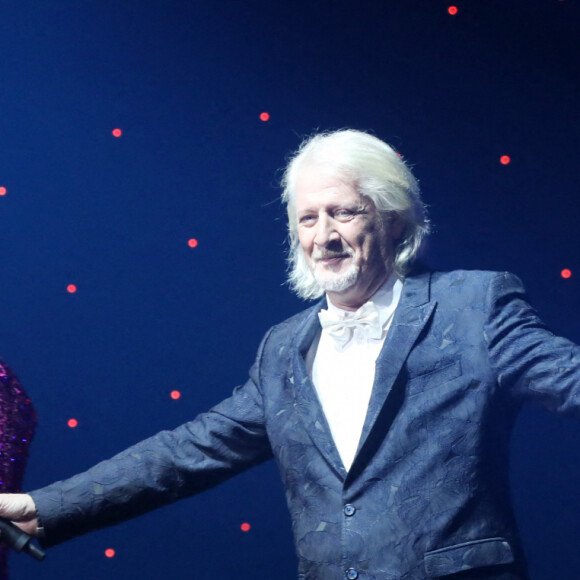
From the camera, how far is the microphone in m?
1.34

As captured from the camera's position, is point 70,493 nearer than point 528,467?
Yes

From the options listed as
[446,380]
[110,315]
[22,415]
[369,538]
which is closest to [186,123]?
[110,315]

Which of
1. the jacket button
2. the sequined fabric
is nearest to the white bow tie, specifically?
the jacket button

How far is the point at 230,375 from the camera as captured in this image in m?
1.87

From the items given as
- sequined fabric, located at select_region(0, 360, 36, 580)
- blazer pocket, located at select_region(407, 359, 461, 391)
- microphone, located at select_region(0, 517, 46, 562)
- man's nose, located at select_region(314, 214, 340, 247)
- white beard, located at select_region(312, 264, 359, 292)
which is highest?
man's nose, located at select_region(314, 214, 340, 247)

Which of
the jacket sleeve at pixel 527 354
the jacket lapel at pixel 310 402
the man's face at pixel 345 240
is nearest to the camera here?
the jacket sleeve at pixel 527 354

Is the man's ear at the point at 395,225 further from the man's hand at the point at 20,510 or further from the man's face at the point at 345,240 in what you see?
the man's hand at the point at 20,510

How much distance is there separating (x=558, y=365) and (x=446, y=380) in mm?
178

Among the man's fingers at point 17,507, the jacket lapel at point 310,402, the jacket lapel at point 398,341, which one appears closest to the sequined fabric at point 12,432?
the man's fingers at point 17,507

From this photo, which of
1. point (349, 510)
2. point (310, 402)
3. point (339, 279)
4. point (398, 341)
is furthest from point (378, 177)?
point (349, 510)

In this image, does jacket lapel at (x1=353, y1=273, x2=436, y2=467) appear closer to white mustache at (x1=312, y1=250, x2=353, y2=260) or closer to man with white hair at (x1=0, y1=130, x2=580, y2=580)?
man with white hair at (x1=0, y1=130, x2=580, y2=580)

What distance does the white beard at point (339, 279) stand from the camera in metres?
1.53

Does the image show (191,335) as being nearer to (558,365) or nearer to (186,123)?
(186,123)

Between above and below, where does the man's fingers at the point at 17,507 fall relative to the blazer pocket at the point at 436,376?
below
